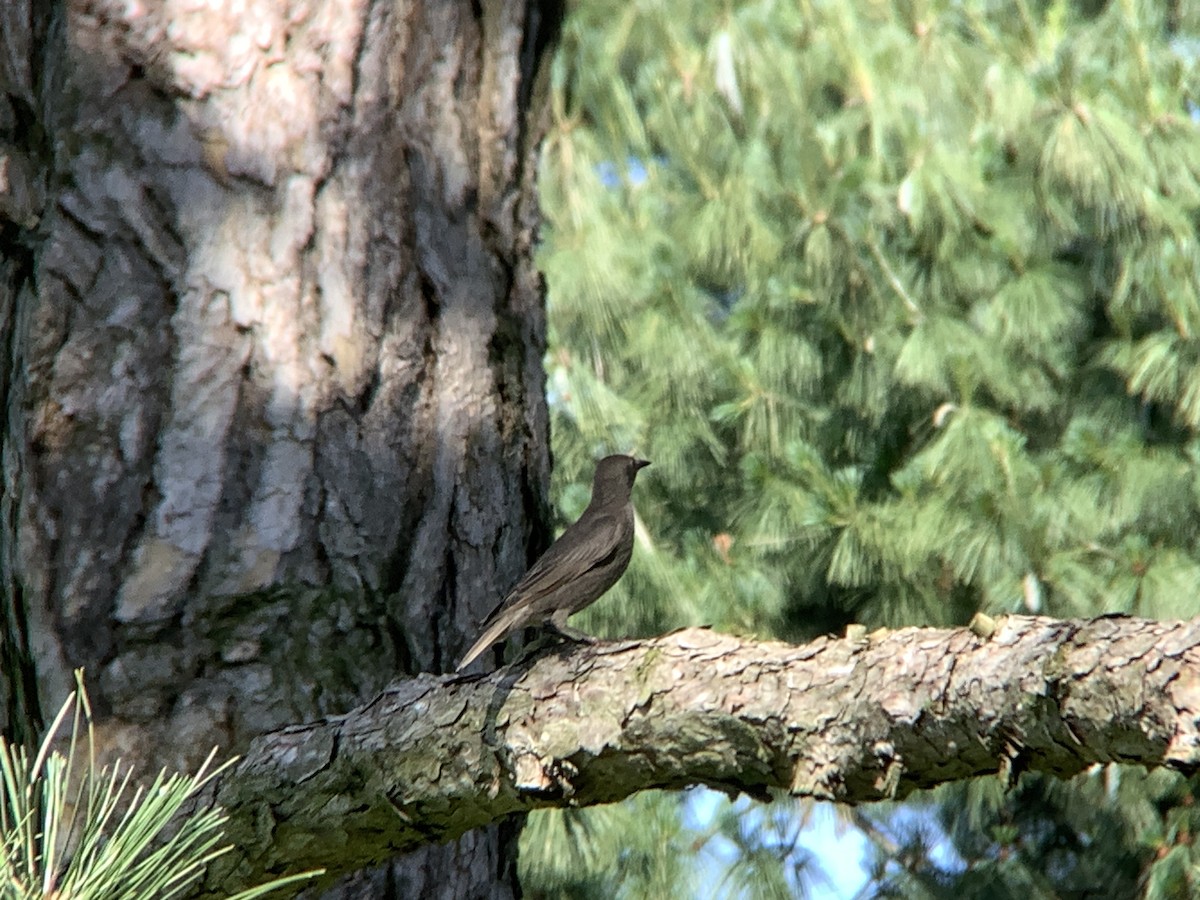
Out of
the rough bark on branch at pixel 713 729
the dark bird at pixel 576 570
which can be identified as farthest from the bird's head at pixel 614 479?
the rough bark on branch at pixel 713 729

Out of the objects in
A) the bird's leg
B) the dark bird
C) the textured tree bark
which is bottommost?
Result: the bird's leg

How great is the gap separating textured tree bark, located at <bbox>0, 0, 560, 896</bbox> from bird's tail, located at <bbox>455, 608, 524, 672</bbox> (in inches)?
2.2

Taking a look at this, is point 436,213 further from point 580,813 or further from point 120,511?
point 580,813

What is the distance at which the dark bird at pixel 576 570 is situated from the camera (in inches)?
106

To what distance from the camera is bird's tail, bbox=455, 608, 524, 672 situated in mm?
2639

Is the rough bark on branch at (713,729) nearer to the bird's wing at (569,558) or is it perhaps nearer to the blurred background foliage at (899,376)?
the bird's wing at (569,558)

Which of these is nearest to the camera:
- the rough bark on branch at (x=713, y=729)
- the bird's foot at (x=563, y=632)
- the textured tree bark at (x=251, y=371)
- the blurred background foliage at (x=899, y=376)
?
the rough bark on branch at (x=713, y=729)

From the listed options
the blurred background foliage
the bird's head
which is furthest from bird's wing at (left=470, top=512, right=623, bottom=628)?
the blurred background foliage

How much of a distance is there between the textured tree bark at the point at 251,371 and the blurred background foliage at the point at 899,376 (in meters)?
2.88

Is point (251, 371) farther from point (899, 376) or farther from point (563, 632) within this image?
point (899, 376)

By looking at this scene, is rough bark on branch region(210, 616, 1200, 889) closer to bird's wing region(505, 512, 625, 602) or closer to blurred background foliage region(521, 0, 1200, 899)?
bird's wing region(505, 512, 625, 602)

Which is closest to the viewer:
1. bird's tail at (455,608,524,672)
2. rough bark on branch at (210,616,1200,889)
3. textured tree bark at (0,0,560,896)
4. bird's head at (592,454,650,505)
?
rough bark on branch at (210,616,1200,889)

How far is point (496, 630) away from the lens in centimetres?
266

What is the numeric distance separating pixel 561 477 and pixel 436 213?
10.2 ft
